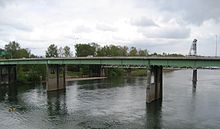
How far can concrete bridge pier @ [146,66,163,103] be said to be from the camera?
65.1 metres

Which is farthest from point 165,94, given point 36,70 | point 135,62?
point 36,70

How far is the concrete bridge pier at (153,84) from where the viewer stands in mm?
65062

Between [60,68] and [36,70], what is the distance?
26.7m

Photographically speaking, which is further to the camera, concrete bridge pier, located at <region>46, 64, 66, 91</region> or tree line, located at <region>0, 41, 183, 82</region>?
tree line, located at <region>0, 41, 183, 82</region>

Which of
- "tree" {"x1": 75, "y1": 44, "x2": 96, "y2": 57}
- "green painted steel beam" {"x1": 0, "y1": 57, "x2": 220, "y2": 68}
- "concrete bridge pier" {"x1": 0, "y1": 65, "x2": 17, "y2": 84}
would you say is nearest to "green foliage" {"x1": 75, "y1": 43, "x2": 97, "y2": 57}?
"tree" {"x1": 75, "y1": 44, "x2": 96, "y2": 57}

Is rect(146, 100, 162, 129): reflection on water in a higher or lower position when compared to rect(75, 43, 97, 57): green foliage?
lower

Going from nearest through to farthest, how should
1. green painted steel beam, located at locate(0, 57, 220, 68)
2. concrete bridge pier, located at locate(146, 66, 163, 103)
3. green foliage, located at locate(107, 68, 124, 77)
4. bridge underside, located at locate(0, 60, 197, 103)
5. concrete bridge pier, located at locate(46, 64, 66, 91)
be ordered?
1. green painted steel beam, located at locate(0, 57, 220, 68)
2. concrete bridge pier, located at locate(146, 66, 163, 103)
3. bridge underside, located at locate(0, 60, 197, 103)
4. concrete bridge pier, located at locate(46, 64, 66, 91)
5. green foliage, located at locate(107, 68, 124, 77)

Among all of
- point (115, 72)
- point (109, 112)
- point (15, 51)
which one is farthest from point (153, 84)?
point (15, 51)

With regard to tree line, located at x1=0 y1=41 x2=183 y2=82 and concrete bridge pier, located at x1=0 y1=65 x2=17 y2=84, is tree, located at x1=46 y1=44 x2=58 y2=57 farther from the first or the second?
concrete bridge pier, located at x1=0 y1=65 x2=17 y2=84

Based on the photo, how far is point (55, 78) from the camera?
9112 cm

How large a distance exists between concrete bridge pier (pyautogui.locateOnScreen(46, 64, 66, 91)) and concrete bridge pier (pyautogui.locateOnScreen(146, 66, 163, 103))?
111 feet

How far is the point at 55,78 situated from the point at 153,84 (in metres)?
35.6

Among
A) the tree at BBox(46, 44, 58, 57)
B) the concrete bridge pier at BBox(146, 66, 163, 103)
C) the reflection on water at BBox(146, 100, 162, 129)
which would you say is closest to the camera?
the reflection on water at BBox(146, 100, 162, 129)

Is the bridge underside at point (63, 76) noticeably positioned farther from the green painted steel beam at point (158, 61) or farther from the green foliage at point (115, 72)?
the green foliage at point (115, 72)
